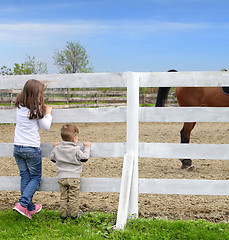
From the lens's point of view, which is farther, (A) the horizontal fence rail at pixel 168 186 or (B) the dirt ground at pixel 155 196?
(B) the dirt ground at pixel 155 196

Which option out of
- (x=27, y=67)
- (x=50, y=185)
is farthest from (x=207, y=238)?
(x=27, y=67)

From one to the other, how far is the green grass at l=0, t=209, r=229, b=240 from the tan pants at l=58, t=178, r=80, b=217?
4.4 inches

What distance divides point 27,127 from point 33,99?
33cm

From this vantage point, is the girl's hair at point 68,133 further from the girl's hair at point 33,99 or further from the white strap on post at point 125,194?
the white strap on post at point 125,194

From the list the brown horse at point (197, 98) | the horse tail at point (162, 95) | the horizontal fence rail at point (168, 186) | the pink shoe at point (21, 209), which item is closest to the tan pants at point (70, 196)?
the horizontal fence rail at point (168, 186)

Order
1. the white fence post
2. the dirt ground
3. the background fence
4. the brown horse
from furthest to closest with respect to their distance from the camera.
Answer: the background fence
the brown horse
the dirt ground
the white fence post

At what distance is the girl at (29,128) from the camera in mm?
3559

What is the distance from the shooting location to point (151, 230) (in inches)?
136

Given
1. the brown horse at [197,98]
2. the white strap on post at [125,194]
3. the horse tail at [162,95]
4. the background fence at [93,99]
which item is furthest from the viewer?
the background fence at [93,99]

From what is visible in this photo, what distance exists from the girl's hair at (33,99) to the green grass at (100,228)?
1209mm

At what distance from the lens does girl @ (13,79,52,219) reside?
11.7 feet

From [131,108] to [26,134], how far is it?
1.22 metres

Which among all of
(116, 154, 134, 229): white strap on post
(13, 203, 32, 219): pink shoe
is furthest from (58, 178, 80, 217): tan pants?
(116, 154, 134, 229): white strap on post

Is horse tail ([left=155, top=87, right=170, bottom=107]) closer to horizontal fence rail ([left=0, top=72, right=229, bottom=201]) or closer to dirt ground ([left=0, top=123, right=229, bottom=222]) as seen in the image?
dirt ground ([left=0, top=123, right=229, bottom=222])
